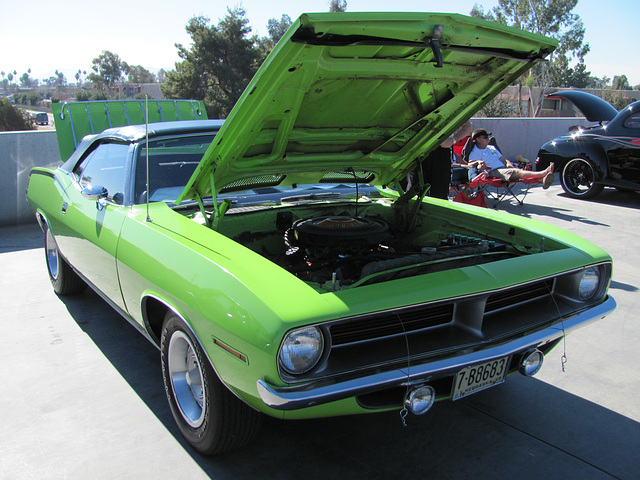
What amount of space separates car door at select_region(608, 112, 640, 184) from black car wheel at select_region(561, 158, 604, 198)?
369mm

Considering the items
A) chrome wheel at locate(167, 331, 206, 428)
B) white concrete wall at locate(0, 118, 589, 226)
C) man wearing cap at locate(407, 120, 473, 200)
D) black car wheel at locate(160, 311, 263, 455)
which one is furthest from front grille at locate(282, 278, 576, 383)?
white concrete wall at locate(0, 118, 589, 226)

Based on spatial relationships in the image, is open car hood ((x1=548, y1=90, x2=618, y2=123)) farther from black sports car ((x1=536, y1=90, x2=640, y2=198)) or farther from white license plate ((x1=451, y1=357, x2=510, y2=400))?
white license plate ((x1=451, y1=357, x2=510, y2=400))

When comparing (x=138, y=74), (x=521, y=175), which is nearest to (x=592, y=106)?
(x=521, y=175)

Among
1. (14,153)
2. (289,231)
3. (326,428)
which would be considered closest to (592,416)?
(326,428)

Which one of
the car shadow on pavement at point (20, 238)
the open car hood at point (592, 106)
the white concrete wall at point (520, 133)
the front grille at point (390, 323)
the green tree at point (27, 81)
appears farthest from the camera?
the green tree at point (27, 81)

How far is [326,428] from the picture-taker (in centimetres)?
253

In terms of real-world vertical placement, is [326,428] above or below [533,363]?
below

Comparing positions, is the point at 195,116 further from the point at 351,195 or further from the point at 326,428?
the point at 326,428

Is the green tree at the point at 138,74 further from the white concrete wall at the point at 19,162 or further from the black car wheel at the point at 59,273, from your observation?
the black car wheel at the point at 59,273

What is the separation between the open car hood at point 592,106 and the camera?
850cm

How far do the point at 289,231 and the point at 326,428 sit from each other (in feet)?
3.74

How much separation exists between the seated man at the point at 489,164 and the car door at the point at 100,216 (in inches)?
213

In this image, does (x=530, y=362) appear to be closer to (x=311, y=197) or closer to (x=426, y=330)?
(x=426, y=330)

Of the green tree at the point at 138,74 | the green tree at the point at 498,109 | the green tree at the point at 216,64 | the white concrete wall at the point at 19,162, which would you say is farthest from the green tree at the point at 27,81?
the white concrete wall at the point at 19,162
